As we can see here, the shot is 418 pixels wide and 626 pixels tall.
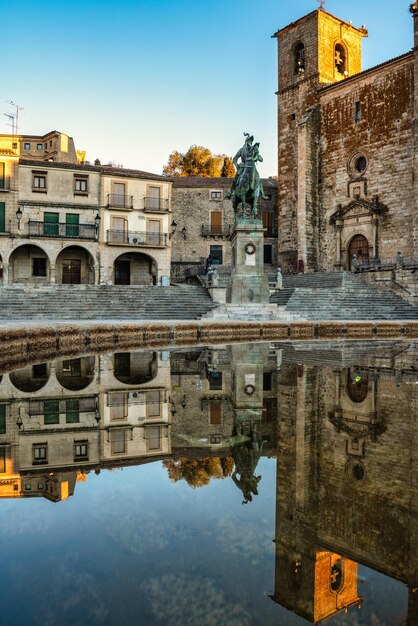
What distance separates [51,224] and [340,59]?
21355mm

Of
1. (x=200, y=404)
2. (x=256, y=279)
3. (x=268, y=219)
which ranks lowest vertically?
(x=200, y=404)

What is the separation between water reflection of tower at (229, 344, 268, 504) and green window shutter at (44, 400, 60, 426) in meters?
1.51

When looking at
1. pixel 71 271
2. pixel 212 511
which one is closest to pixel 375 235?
pixel 71 271

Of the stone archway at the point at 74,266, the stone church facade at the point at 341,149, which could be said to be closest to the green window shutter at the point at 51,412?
the stone church facade at the point at 341,149

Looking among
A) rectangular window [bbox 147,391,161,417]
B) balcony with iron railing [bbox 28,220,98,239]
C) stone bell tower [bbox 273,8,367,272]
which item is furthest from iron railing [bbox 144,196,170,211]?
rectangular window [bbox 147,391,161,417]

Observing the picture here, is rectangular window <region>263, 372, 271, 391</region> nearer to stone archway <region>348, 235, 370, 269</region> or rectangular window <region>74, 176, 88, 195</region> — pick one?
stone archway <region>348, 235, 370, 269</region>

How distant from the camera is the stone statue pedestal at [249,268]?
1859cm

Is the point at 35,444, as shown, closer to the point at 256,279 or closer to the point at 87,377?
the point at 87,377

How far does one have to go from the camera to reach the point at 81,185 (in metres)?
31.9

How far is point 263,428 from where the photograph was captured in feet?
13.7

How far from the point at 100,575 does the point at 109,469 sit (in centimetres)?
126

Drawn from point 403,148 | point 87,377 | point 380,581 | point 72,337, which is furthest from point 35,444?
point 403,148

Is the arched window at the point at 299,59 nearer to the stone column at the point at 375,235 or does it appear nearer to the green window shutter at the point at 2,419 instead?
the stone column at the point at 375,235

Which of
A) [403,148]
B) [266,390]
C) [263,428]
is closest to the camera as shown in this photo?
[263,428]
